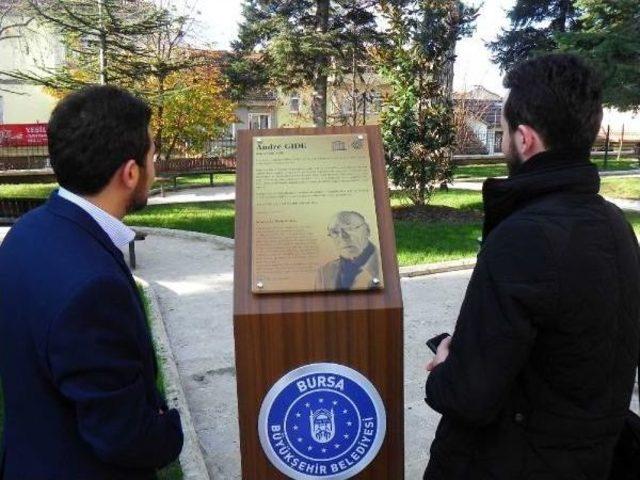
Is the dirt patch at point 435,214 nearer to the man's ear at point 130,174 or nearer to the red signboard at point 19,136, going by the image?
the man's ear at point 130,174

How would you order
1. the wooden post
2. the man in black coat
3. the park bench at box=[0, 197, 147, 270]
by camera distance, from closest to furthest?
1. the man in black coat
2. the wooden post
3. the park bench at box=[0, 197, 147, 270]

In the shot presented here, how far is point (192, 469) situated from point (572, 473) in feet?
6.50

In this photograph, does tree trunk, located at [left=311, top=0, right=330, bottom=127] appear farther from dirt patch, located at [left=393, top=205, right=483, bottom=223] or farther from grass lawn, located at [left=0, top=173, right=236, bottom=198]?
dirt patch, located at [left=393, top=205, right=483, bottom=223]

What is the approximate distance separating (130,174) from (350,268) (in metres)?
1.17

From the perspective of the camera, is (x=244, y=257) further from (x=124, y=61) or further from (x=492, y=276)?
(x=124, y=61)

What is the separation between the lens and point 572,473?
67.4 inches

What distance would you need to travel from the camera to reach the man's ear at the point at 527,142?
1646mm

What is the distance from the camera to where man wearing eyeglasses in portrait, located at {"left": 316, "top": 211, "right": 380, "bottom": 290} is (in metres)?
2.59

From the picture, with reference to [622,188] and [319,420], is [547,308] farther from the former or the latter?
[622,188]

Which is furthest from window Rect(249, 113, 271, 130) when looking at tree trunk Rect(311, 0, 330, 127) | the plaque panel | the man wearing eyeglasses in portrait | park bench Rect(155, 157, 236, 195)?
the man wearing eyeglasses in portrait

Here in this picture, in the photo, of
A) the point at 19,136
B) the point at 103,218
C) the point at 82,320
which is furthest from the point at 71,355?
the point at 19,136

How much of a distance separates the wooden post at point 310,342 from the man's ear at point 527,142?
1037mm

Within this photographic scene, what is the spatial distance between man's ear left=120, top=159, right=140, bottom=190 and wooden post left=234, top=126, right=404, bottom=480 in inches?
36.9

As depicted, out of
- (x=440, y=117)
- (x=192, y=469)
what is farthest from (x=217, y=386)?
(x=440, y=117)
